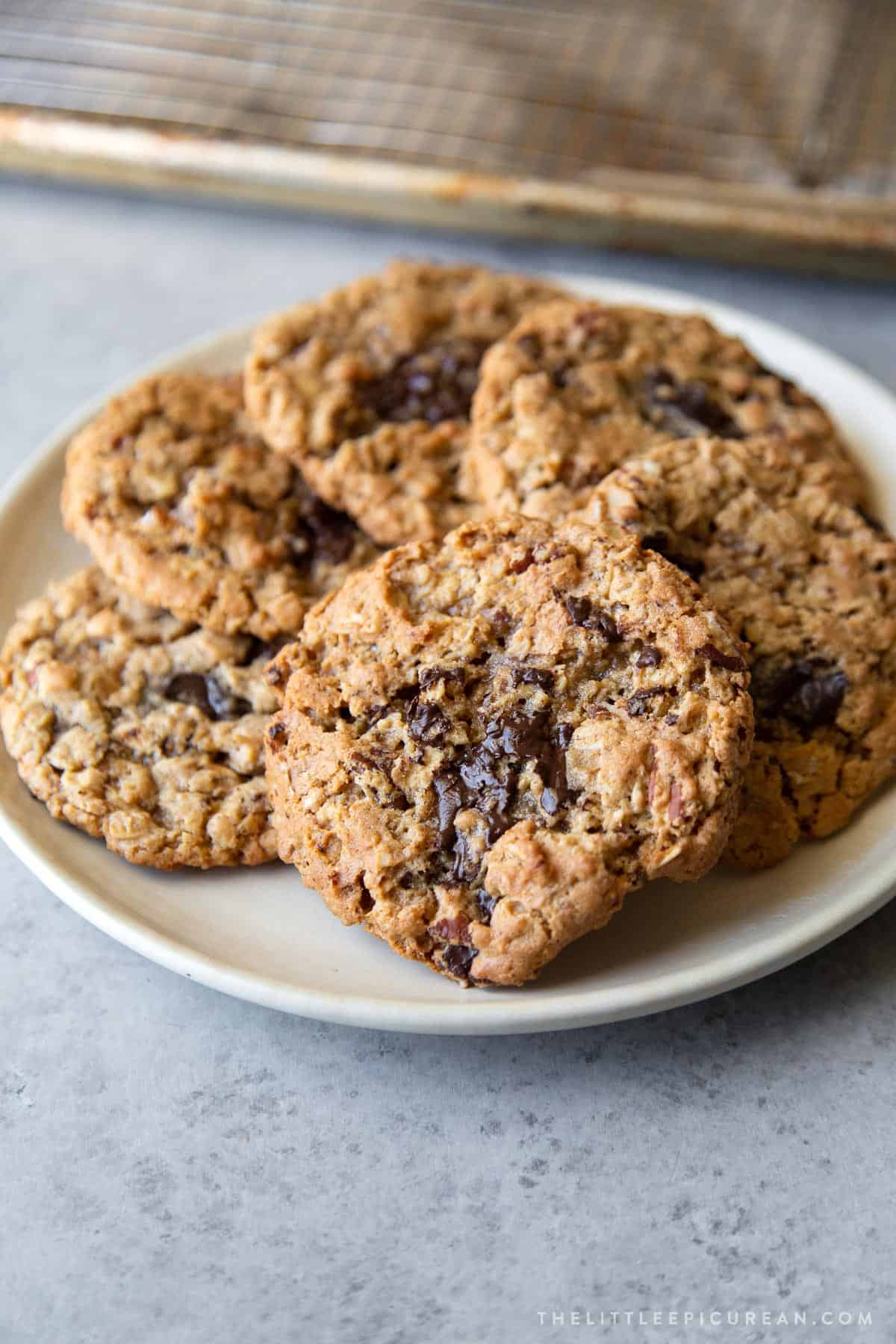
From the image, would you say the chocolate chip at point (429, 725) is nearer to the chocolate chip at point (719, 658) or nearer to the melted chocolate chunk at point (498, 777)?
the melted chocolate chunk at point (498, 777)

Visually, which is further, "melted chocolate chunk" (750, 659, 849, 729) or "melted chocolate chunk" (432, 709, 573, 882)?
"melted chocolate chunk" (750, 659, 849, 729)

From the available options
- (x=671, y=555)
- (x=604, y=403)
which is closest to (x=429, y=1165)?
(x=671, y=555)

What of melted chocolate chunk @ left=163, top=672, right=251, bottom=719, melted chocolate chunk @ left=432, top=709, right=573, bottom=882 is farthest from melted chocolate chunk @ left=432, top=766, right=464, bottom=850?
melted chocolate chunk @ left=163, top=672, right=251, bottom=719

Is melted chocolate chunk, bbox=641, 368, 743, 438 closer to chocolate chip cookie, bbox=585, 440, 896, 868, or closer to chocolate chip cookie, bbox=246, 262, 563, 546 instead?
chocolate chip cookie, bbox=585, 440, 896, 868

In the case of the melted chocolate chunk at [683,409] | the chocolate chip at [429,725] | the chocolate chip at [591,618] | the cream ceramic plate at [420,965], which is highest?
the melted chocolate chunk at [683,409]

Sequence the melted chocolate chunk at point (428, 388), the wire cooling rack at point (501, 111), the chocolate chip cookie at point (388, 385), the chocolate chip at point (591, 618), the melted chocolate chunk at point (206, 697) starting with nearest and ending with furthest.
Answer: the chocolate chip at point (591, 618), the melted chocolate chunk at point (206, 697), the chocolate chip cookie at point (388, 385), the melted chocolate chunk at point (428, 388), the wire cooling rack at point (501, 111)

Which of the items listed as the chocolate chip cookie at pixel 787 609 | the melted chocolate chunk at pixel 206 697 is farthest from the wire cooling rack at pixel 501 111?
the melted chocolate chunk at pixel 206 697

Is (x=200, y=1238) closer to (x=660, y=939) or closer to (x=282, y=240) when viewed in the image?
(x=660, y=939)
